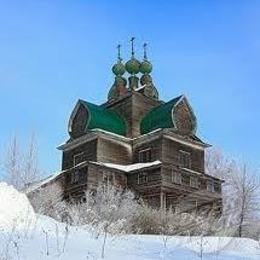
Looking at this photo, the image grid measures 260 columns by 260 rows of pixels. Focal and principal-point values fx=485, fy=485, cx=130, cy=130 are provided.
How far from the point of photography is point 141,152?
33.9 m

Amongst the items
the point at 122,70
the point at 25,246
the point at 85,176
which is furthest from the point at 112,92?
the point at 25,246

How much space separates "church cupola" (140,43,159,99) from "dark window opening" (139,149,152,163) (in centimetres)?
577

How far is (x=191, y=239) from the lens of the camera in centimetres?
980

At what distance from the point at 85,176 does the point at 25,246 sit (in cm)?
2408

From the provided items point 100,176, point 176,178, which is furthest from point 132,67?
point 176,178

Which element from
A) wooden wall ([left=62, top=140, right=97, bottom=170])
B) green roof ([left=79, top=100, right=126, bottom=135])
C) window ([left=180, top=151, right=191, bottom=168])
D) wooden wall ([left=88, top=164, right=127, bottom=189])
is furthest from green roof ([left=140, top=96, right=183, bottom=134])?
wooden wall ([left=88, top=164, right=127, bottom=189])

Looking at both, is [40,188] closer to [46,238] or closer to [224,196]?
[224,196]

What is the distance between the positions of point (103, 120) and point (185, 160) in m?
6.47

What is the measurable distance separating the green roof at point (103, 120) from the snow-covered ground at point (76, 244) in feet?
78.6

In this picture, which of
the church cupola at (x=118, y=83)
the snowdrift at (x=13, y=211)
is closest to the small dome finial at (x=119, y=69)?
the church cupola at (x=118, y=83)

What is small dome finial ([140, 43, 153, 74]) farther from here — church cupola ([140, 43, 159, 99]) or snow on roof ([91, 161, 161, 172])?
snow on roof ([91, 161, 161, 172])

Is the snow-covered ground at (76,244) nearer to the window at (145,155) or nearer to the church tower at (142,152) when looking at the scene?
the church tower at (142,152)

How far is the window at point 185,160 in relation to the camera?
33.8 metres

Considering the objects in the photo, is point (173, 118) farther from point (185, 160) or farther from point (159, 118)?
point (185, 160)
